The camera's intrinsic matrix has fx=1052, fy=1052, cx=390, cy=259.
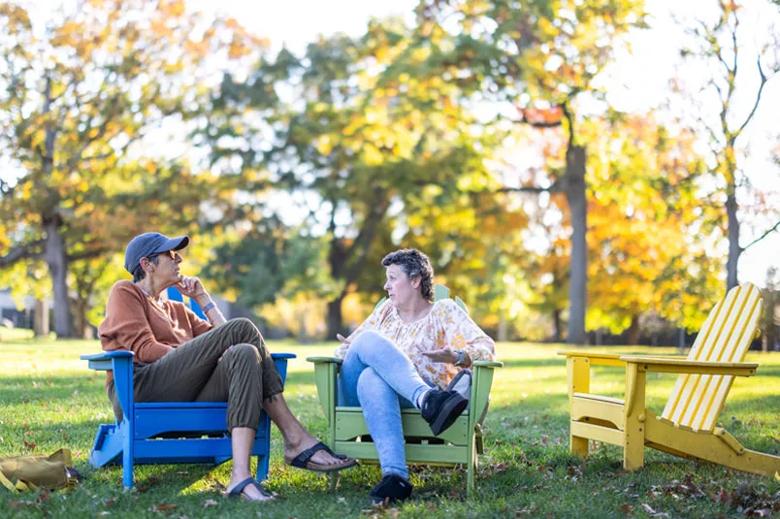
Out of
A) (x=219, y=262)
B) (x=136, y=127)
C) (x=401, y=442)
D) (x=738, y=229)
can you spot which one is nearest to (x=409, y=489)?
(x=401, y=442)

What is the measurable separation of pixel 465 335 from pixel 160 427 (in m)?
1.52

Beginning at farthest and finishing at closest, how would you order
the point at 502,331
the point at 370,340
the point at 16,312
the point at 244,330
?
the point at 16,312 → the point at 502,331 → the point at 370,340 → the point at 244,330

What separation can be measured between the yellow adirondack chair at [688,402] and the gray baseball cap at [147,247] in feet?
7.69

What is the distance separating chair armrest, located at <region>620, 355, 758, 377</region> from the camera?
5270 millimetres

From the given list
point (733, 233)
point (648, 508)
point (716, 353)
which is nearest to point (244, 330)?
point (648, 508)

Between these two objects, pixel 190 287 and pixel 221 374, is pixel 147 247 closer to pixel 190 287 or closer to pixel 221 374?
pixel 190 287

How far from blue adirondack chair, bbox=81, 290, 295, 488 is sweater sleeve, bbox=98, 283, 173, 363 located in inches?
5.0

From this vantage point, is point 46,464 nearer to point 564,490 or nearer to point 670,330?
point 564,490

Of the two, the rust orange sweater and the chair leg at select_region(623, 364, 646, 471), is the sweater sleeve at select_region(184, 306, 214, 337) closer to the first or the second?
the rust orange sweater

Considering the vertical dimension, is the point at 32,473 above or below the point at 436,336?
below

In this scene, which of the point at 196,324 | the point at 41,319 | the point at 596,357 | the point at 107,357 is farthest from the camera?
the point at 41,319

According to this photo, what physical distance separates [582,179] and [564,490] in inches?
704

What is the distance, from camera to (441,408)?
15.3ft

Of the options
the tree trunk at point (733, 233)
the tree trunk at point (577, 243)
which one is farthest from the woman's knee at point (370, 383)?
the tree trunk at point (577, 243)
